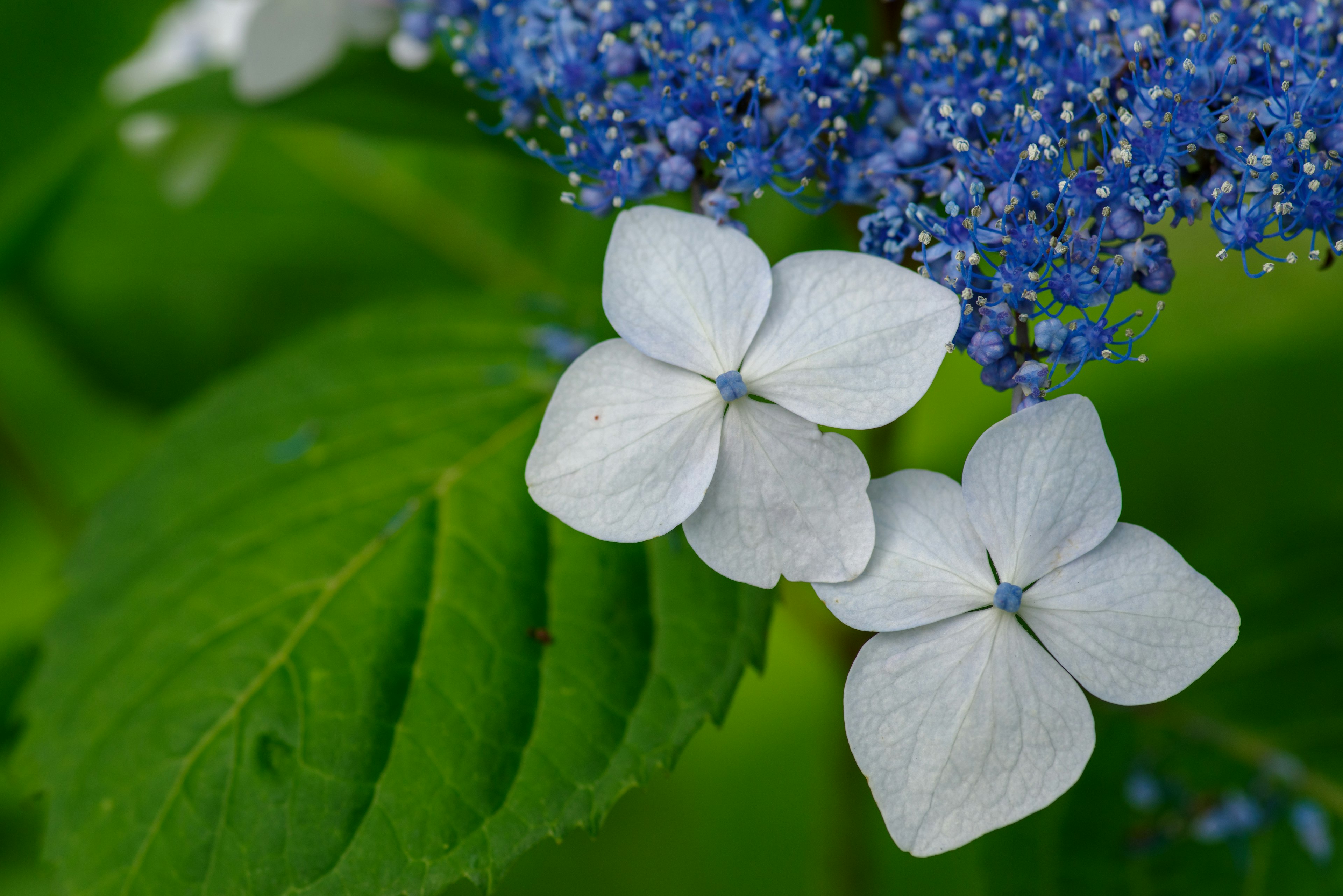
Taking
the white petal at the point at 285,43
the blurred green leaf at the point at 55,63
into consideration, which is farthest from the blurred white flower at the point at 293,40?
the blurred green leaf at the point at 55,63

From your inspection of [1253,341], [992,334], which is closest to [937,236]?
[992,334]

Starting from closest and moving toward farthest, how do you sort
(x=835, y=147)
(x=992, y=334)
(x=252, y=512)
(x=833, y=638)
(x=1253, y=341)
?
(x=992, y=334), (x=835, y=147), (x=252, y=512), (x=833, y=638), (x=1253, y=341)

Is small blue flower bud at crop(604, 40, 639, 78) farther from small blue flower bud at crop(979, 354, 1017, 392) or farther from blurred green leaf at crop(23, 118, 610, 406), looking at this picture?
blurred green leaf at crop(23, 118, 610, 406)

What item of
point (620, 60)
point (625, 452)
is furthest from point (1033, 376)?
point (620, 60)

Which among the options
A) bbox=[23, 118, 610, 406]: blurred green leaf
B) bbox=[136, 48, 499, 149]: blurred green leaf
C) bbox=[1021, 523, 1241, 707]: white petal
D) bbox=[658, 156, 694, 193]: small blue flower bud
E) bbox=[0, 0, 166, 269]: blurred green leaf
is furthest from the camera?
bbox=[23, 118, 610, 406]: blurred green leaf

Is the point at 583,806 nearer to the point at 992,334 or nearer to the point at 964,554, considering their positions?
the point at 964,554

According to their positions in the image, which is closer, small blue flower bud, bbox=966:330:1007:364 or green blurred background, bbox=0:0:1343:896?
small blue flower bud, bbox=966:330:1007:364

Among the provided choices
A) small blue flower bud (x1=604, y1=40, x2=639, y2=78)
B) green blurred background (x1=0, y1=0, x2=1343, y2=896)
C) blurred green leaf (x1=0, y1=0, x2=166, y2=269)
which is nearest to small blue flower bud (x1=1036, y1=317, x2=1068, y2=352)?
small blue flower bud (x1=604, y1=40, x2=639, y2=78)
